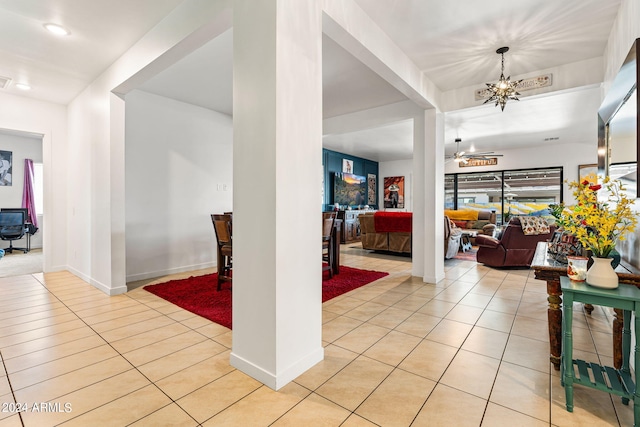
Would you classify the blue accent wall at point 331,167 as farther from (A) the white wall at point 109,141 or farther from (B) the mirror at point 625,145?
(B) the mirror at point 625,145

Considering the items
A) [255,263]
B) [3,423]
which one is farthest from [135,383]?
[255,263]

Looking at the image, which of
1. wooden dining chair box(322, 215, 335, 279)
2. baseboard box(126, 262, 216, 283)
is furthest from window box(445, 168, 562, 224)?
baseboard box(126, 262, 216, 283)

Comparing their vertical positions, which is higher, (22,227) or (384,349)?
(22,227)

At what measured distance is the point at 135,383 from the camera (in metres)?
1.73

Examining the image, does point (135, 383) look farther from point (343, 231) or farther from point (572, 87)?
point (343, 231)

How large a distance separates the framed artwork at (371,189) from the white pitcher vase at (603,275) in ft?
29.3

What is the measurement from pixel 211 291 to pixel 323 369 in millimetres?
2128

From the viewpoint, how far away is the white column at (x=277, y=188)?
5.53ft

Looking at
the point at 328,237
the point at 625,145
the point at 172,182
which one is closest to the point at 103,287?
the point at 172,182

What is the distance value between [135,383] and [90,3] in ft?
9.25

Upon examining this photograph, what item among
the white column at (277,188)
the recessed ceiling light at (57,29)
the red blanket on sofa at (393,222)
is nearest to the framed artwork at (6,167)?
the recessed ceiling light at (57,29)

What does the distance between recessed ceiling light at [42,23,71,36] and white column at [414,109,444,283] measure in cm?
402

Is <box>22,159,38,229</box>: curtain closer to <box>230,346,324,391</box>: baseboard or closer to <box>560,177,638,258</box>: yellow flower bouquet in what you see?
<box>230,346,324,391</box>: baseboard

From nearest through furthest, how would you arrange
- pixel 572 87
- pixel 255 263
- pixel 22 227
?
pixel 255 263, pixel 572 87, pixel 22 227
